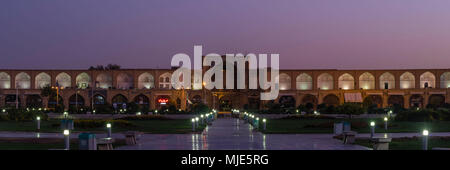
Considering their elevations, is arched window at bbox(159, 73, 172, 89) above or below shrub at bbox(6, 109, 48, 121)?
above

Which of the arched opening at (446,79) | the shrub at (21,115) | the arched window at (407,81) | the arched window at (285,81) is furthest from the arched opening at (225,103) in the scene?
the shrub at (21,115)

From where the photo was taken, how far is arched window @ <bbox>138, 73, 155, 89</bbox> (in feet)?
233

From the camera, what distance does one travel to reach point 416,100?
6781 cm

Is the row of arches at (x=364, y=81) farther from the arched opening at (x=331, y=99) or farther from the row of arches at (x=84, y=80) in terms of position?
the row of arches at (x=84, y=80)

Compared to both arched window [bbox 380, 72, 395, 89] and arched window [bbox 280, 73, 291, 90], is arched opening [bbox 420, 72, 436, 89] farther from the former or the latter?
arched window [bbox 280, 73, 291, 90]

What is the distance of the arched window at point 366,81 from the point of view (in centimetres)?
7012

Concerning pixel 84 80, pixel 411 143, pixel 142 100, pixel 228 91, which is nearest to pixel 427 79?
pixel 228 91

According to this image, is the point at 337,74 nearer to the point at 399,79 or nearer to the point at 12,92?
the point at 399,79

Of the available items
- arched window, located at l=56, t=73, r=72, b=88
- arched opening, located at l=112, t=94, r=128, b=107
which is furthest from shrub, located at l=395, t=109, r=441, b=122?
arched window, located at l=56, t=73, r=72, b=88

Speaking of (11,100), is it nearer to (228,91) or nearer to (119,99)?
(119,99)

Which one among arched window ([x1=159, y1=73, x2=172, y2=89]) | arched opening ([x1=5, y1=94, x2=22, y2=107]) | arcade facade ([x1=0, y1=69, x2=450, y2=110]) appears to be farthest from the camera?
arched window ([x1=159, y1=73, x2=172, y2=89])

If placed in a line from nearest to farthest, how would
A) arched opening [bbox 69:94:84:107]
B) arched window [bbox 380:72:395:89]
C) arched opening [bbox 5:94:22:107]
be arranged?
arched opening [bbox 69:94:84:107] < arched opening [bbox 5:94:22:107] < arched window [bbox 380:72:395:89]

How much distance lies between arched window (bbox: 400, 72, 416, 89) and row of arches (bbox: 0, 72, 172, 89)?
26.1 m
